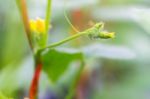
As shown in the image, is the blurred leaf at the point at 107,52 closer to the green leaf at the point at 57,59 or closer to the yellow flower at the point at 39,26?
the green leaf at the point at 57,59

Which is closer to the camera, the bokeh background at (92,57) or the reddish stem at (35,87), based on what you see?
the reddish stem at (35,87)

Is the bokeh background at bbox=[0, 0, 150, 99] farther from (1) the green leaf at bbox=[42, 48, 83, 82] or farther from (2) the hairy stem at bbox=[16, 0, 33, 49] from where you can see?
(2) the hairy stem at bbox=[16, 0, 33, 49]

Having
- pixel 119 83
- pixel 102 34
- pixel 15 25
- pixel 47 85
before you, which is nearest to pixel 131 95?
pixel 119 83

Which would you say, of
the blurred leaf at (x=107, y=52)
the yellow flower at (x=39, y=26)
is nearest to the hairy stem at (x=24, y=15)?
the yellow flower at (x=39, y=26)

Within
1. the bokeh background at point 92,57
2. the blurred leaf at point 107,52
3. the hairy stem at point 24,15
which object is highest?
the bokeh background at point 92,57

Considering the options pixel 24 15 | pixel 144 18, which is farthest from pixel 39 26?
pixel 144 18

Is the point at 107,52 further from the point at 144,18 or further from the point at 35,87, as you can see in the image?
the point at 35,87

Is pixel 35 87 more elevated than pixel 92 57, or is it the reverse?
pixel 92 57
